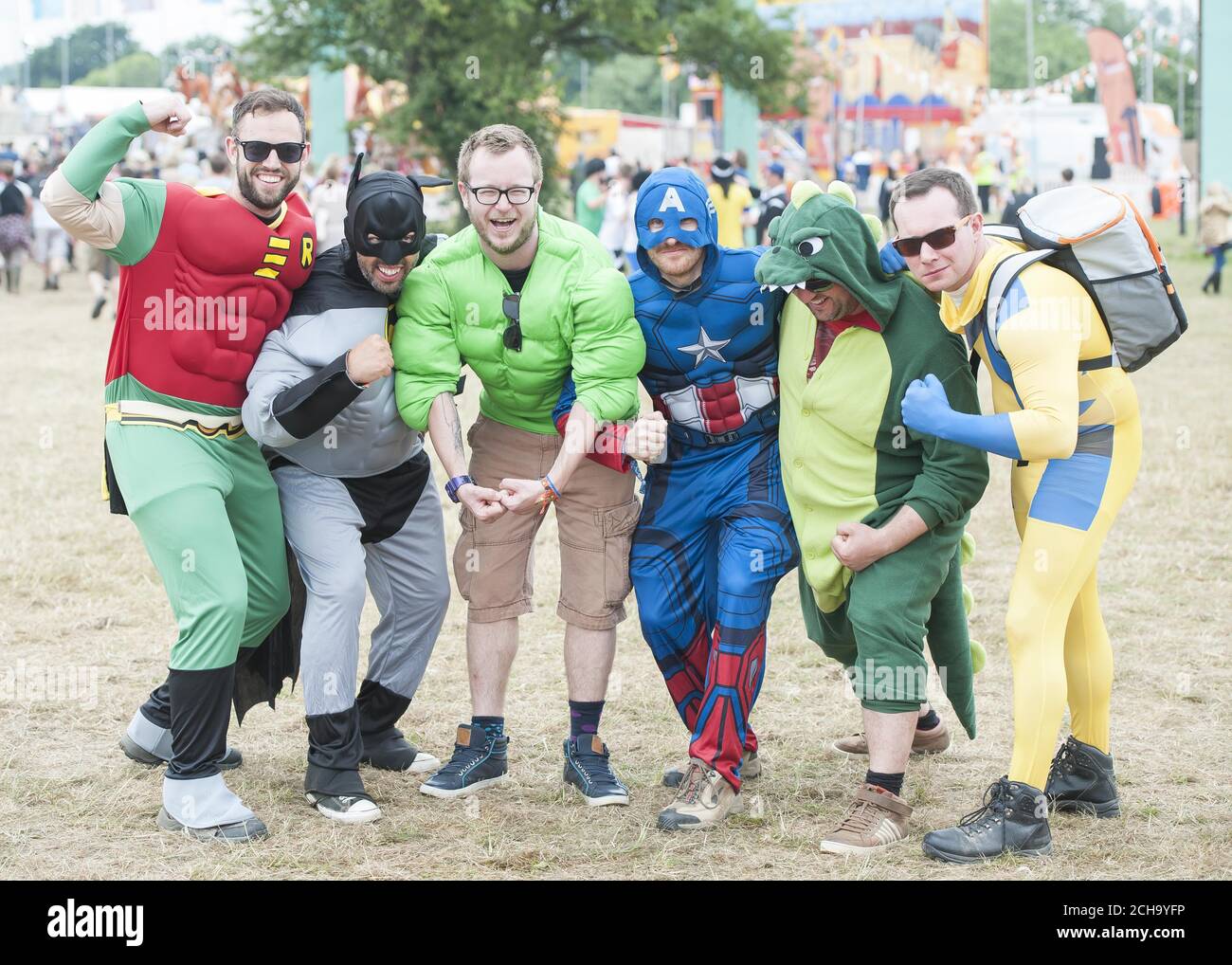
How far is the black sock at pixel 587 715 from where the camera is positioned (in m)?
4.68

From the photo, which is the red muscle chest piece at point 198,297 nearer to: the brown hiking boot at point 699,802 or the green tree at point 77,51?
the brown hiking boot at point 699,802

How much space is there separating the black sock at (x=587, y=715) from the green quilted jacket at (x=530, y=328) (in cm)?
99

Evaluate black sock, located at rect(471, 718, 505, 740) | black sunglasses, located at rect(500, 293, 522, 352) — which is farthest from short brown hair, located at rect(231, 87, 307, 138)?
black sock, located at rect(471, 718, 505, 740)

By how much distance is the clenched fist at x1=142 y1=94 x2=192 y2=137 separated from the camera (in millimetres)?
4121

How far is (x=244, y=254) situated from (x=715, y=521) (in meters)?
1.66

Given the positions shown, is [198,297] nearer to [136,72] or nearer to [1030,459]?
[1030,459]

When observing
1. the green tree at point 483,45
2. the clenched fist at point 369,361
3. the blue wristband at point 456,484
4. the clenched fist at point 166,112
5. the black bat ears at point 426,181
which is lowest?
the blue wristband at point 456,484

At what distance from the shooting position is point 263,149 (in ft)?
13.7

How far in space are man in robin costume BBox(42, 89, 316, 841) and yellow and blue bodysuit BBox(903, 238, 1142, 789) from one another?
6.51ft

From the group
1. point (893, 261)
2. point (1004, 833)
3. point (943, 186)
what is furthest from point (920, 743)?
point (943, 186)

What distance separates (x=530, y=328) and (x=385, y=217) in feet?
1.79

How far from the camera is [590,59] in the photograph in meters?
25.7

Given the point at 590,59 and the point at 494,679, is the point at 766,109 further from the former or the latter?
the point at 494,679

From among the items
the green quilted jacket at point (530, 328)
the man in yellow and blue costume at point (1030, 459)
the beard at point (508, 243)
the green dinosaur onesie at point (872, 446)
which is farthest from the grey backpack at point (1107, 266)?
the beard at point (508, 243)
